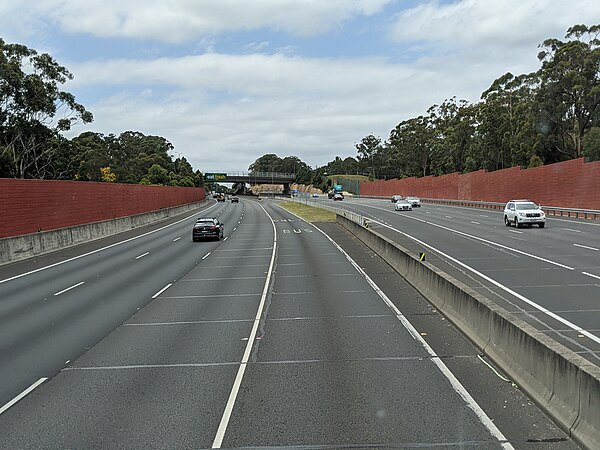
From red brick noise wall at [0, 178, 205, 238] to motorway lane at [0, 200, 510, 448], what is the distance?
17.4 metres

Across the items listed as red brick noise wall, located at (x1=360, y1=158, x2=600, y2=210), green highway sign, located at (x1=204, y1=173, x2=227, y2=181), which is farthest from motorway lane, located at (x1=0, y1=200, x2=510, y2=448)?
green highway sign, located at (x1=204, y1=173, x2=227, y2=181)

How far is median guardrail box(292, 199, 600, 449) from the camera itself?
6.36 m

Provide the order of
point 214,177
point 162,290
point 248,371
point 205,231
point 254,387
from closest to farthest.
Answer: point 254,387
point 248,371
point 162,290
point 205,231
point 214,177

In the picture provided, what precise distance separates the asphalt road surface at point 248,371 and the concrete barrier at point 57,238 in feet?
28.5

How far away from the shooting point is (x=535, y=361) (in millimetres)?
8070

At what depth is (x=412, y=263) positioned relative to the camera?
763 inches

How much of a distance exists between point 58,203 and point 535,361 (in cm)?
3402

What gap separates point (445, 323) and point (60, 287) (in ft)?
42.2

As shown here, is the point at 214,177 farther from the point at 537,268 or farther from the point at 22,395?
the point at 22,395

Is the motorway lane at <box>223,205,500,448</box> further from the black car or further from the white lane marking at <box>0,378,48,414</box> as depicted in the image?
the black car

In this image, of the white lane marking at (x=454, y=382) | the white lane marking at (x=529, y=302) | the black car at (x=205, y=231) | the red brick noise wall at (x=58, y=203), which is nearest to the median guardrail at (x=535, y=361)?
the white lane marking at (x=454, y=382)

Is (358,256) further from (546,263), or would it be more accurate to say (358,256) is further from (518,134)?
(518,134)

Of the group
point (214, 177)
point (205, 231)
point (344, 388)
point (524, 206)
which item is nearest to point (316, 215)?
point (205, 231)

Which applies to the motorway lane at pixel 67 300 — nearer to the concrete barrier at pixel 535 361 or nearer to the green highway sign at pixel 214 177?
the concrete barrier at pixel 535 361
